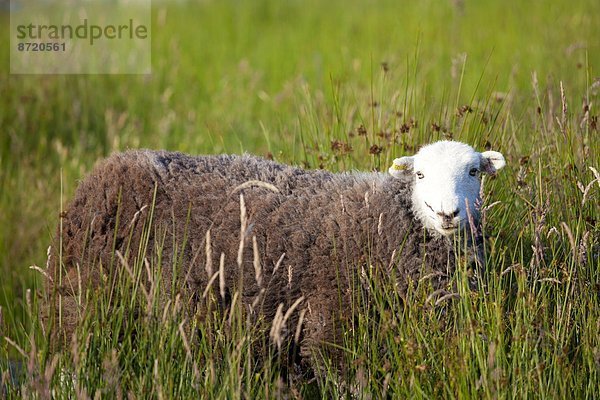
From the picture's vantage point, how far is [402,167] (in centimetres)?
→ 450

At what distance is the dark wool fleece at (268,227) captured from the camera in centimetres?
439

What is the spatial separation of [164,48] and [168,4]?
3.71 metres

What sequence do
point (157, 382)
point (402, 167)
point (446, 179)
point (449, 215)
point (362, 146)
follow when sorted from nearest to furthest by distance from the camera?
point (157, 382)
point (449, 215)
point (446, 179)
point (402, 167)
point (362, 146)

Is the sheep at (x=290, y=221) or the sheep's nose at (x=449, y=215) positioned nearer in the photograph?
the sheep's nose at (x=449, y=215)

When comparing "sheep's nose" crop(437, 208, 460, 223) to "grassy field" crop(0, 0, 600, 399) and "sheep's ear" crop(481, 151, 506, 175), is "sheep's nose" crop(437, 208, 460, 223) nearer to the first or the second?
"grassy field" crop(0, 0, 600, 399)

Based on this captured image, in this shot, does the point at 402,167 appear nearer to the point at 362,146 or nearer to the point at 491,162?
the point at 491,162

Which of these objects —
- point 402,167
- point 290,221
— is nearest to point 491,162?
point 402,167

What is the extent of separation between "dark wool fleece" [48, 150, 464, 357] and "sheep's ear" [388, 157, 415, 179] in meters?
0.11

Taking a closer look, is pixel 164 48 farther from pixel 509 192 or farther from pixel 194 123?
pixel 509 192

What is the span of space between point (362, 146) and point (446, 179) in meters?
1.91

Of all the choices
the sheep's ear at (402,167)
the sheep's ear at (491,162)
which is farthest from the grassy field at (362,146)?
the sheep's ear at (402,167)

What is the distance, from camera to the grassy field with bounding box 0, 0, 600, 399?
142 inches

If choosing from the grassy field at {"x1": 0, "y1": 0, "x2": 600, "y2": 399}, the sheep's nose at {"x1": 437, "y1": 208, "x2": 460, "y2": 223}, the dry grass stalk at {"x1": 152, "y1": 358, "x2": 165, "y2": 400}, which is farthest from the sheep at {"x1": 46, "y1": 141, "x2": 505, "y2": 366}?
the dry grass stalk at {"x1": 152, "y1": 358, "x2": 165, "y2": 400}

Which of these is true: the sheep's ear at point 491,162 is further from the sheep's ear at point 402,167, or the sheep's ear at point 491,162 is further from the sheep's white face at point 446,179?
the sheep's ear at point 402,167
